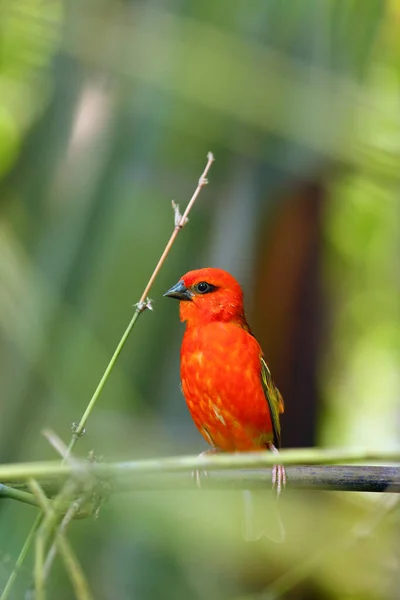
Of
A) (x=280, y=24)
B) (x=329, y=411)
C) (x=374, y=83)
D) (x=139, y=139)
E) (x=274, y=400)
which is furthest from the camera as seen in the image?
(x=329, y=411)

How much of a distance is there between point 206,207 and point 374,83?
5.12 feet

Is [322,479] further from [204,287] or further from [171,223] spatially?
[171,223]

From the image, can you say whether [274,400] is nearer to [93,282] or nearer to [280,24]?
[93,282]

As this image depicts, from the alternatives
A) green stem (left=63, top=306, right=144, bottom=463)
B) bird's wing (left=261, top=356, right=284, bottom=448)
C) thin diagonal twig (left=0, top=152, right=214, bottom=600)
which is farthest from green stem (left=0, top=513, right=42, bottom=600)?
bird's wing (left=261, top=356, right=284, bottom=448)

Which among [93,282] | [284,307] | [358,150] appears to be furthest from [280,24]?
[93,282]

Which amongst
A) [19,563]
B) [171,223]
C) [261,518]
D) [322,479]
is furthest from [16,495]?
[261,518]

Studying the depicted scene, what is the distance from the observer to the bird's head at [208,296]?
2.02 metres

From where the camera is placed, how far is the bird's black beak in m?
2.09

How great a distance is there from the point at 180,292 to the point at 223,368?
0.87 ft

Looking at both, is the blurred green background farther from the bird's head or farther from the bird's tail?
the bird's head

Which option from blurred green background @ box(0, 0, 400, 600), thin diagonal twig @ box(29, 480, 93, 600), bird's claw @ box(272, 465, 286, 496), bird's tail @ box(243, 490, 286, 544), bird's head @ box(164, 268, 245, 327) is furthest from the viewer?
bird's tail @ box(243, 490, 286, 544)

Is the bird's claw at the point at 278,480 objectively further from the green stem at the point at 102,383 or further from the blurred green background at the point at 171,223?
the blurred green background at the point at 171,223

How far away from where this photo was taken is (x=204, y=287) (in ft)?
6.89

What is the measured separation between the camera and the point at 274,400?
7.80 ft
